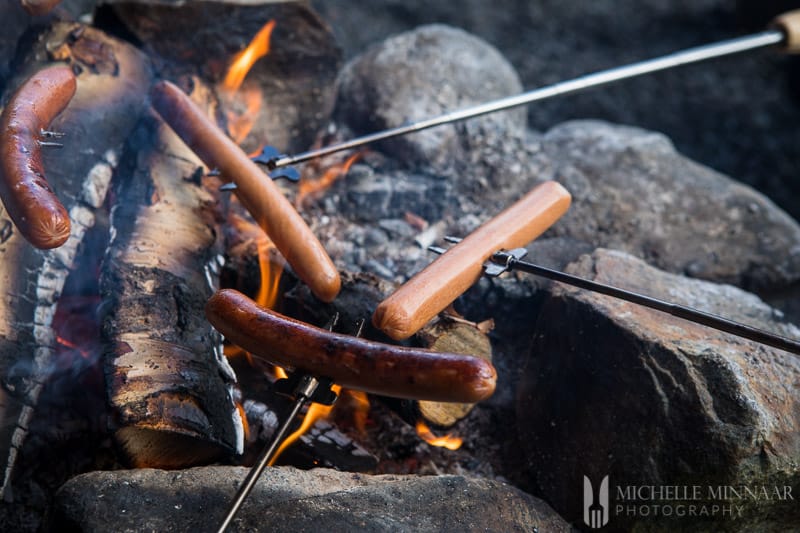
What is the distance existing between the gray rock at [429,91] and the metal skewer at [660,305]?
151 cm

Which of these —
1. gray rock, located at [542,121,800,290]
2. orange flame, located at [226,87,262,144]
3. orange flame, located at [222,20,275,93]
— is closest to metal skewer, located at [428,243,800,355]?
gray rock, located at [542,121,800,290]

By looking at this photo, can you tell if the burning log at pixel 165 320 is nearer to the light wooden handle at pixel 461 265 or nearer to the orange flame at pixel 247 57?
the light wooden handle at pixel 461 265

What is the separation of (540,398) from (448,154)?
6.06ft

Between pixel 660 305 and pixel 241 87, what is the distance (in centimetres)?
285

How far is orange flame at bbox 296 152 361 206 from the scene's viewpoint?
12.4 ft

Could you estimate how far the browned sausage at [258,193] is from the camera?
2432mm

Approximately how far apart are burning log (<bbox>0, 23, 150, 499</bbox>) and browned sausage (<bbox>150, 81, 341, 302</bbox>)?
283 mm

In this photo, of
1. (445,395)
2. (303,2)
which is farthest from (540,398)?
(303,2)

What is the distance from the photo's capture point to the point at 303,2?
3754 mm

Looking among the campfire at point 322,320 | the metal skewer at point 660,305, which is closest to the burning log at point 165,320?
the campfire at point 322,320

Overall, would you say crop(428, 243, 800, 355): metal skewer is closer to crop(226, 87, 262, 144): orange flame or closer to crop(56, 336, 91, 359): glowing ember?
crop(56, 336, 91, 359): glowing ember

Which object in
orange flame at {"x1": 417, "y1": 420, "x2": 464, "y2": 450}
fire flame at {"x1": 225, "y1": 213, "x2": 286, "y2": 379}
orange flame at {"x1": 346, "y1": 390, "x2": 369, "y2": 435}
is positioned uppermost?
fire flame at {"x1": 225, "y1": 213, "x2": 286, "y2": 379}

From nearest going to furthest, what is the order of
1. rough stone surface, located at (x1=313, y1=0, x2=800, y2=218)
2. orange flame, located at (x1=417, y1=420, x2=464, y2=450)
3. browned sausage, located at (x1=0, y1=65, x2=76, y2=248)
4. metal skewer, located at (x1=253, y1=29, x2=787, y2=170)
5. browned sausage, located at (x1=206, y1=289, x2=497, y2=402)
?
browned sausage, located at (x1=206, y1=289, x2=497, y2=402) < browned sausage, located at (x1=0, y1=65, x2=76, y2=248) < orange flame, located at (x1=417, y1=420, x2=464, y2=450) < metal skewer, located at (x1=253, y1=29, x2=787, y2=170) < rough stone surface, located at (x1=313, y1=0, x2=800, y2=218)

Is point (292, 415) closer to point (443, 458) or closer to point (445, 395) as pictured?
point (445, 395)
